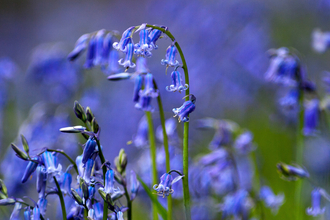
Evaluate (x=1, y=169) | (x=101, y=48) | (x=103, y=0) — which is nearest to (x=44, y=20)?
(x=103, y=0)

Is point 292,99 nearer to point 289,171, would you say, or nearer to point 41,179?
point 289,171

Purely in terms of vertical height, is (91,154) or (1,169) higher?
(91,154)

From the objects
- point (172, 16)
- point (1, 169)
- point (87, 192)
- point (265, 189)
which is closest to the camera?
point (87, 192)

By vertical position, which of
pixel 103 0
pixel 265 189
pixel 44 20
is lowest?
pixel 265 189

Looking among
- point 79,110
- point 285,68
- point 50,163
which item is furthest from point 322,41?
point 50,163

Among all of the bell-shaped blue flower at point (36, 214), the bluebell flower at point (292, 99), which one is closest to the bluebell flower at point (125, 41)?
the bell-shaped blue flower at point (36, 214)

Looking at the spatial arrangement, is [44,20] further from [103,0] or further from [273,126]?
[273,126]
